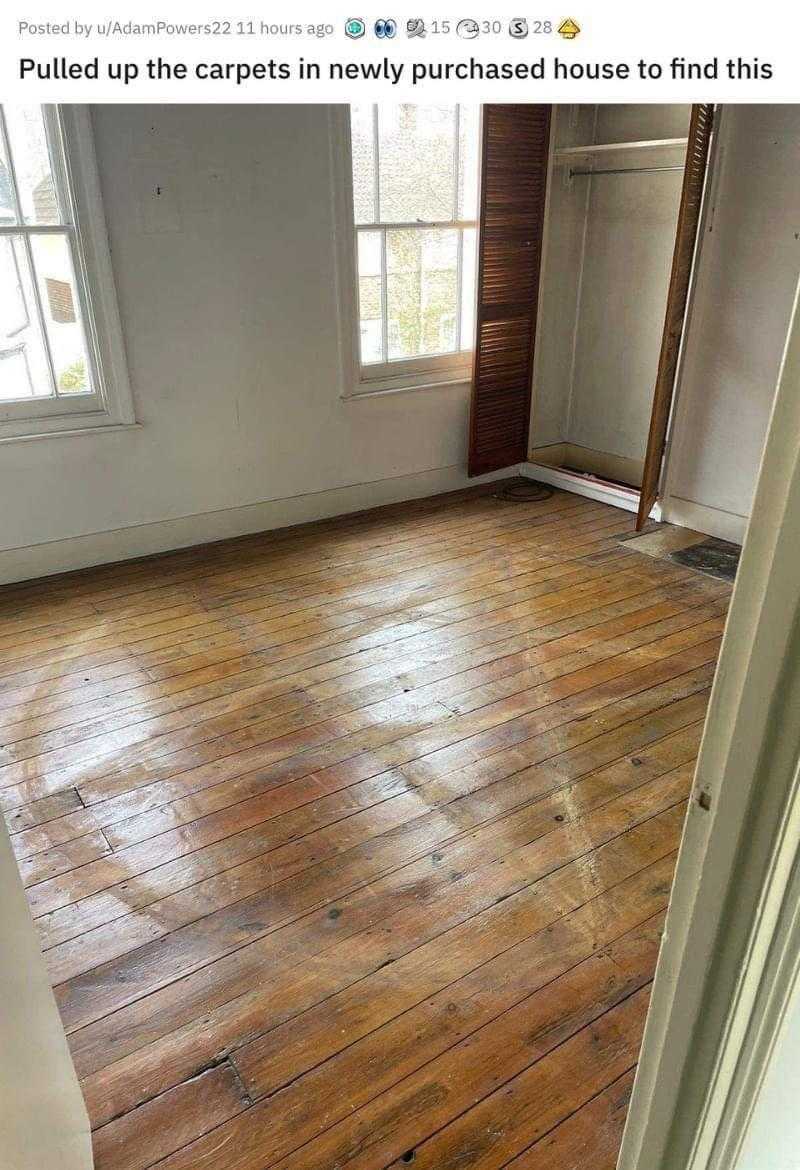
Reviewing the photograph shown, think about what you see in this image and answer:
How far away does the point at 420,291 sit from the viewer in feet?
13.6

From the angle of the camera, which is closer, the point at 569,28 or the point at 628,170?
the point at 569,28

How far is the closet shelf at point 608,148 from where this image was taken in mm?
3763

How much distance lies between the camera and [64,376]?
3.42m

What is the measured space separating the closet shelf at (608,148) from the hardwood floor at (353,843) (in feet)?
6.88

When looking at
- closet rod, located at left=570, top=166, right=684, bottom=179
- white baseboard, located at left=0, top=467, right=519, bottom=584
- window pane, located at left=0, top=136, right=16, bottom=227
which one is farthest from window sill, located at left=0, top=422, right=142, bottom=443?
closet rod, located at left=570, top=166, right=684, bottom=179

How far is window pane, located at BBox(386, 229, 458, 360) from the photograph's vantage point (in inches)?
159

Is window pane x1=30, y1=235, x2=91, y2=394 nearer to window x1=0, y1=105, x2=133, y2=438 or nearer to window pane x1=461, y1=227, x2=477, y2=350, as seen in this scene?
window x1=0, y1=105, x2=133, y2=438

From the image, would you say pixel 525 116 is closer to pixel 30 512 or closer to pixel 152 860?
pixel 30 512

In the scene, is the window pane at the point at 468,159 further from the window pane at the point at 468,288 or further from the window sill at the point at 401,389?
the window sill at the point at 401,389

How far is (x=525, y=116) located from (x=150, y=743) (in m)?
3.55

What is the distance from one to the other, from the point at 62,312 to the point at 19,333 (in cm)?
20

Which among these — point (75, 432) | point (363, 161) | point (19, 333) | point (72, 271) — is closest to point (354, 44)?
point (363, 161)

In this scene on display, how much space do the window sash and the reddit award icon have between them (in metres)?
2.02

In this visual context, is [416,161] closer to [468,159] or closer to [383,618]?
[468,159]
